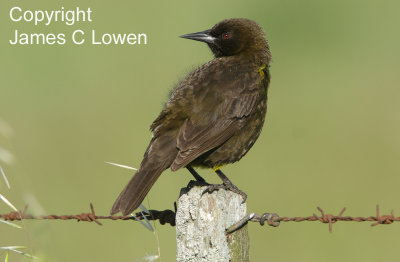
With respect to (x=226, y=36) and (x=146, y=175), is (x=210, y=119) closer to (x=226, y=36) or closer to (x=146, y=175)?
(x=146, y=175)

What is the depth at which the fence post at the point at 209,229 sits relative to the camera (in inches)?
157

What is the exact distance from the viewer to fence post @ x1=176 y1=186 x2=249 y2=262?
3.98m

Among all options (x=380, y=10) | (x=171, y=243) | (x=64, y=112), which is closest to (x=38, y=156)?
(x=64, y=112)

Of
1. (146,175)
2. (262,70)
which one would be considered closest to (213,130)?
(146,175)

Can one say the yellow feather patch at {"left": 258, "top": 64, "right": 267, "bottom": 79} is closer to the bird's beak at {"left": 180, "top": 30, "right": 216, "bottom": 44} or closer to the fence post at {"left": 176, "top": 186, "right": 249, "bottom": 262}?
the bird's beak at {"left": 180, "top": 30, "right": 216, "bottom": 44}

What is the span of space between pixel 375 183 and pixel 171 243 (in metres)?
2.46

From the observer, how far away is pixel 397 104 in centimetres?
1102

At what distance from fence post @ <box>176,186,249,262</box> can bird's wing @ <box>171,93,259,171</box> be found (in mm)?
1106

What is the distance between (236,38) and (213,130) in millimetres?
1254

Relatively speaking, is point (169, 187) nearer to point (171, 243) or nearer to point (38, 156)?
point (171, 243)

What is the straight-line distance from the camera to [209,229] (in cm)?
399

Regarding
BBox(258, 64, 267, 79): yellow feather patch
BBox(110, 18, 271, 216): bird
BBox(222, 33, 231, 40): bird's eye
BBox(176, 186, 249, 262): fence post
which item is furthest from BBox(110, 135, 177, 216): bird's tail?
BBox(222, 33, 231, 40): bird's eye

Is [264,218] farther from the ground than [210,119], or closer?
closer

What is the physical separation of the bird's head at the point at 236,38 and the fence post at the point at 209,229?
2412mm
